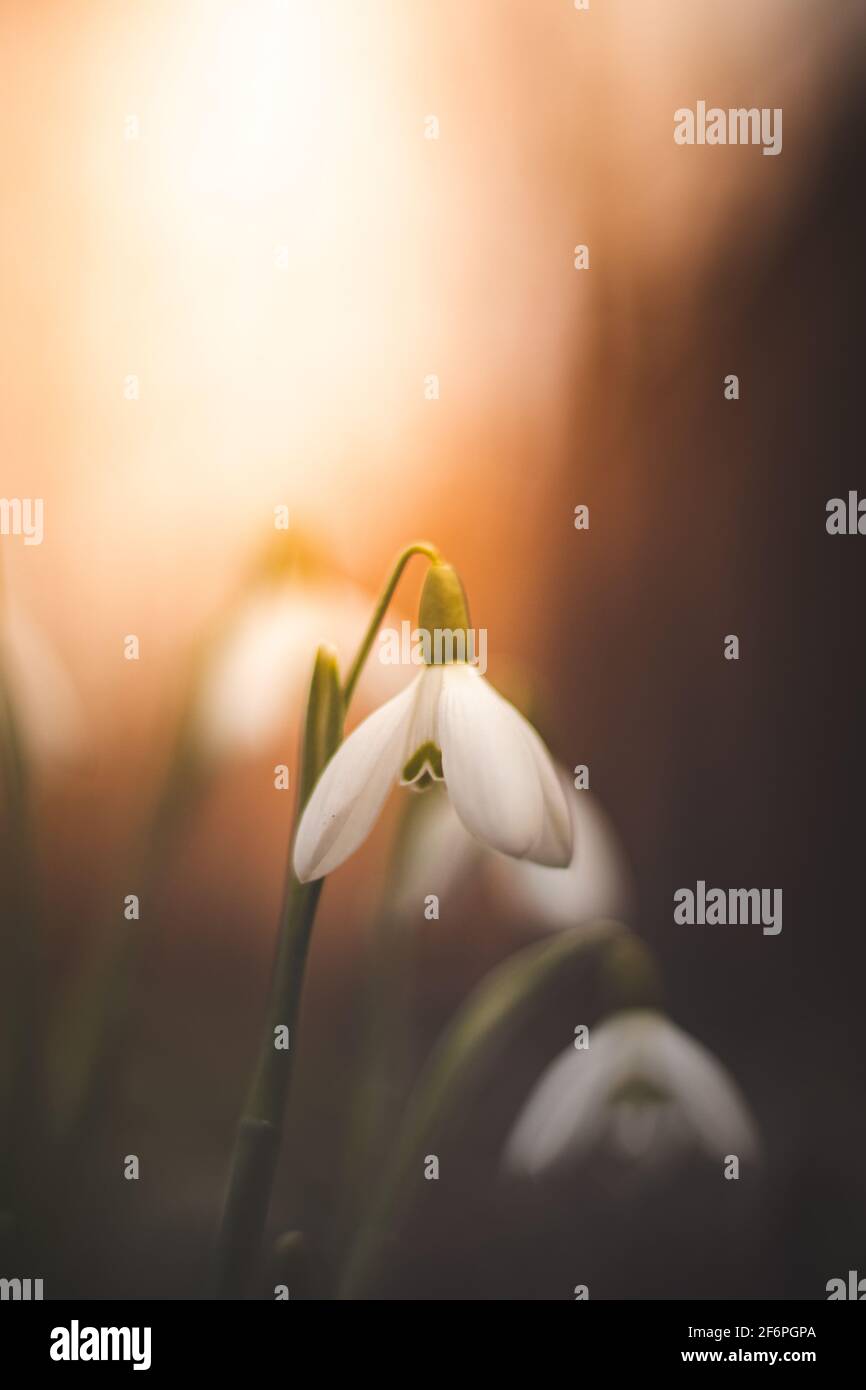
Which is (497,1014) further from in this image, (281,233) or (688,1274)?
(281,233)

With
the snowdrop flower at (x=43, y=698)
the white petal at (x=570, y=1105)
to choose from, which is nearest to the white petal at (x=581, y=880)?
the white petal at (x=570, y=1105)

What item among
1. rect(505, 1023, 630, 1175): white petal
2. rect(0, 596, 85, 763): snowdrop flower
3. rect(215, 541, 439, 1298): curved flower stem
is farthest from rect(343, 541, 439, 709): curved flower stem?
rect(505, 1023, 630, 1175): white petal

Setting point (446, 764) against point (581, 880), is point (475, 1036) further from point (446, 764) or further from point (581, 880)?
point (446, 764)

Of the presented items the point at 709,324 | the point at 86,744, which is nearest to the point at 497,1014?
the point at 86,744

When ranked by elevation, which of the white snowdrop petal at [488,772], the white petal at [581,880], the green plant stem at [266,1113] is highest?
the white snowdrop petal at [488,772]

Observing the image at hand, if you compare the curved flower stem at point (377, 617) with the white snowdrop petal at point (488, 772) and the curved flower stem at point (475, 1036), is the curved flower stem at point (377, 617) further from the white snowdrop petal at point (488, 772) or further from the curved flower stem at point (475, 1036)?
the curved flower stem at point (475, 1036)

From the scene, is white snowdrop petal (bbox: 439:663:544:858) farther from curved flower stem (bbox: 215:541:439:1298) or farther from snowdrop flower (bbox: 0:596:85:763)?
snowdrop flower (bbox: 0:596:85:763)

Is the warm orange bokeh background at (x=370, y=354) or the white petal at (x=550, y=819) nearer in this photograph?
the white petal at (x=550, y=819)

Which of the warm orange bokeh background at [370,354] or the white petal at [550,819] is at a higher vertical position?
the warm orange bokeh background at [370,354]
